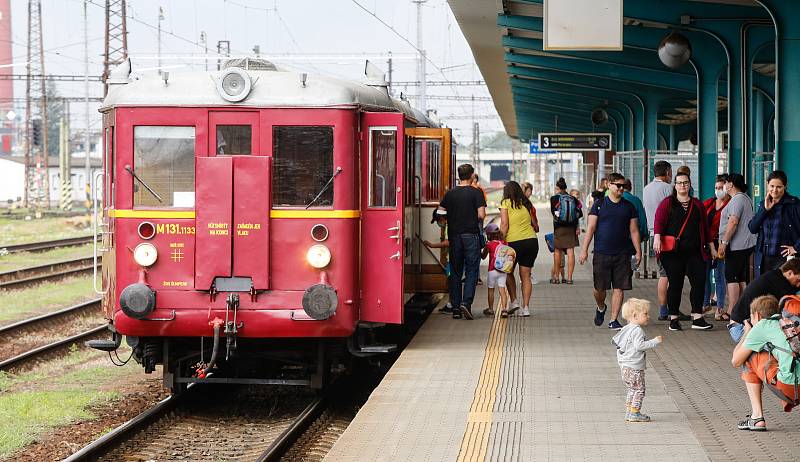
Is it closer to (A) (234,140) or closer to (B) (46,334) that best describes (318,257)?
(A) (234,140)

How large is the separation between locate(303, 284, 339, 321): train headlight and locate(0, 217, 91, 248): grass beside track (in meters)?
29.7

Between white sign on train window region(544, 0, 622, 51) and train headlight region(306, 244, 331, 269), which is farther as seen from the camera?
white sign on train window region(544, 0, 622, 51)

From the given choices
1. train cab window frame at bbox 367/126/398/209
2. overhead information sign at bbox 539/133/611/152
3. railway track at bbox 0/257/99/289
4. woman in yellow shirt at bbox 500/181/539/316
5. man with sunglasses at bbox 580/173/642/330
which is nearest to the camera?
train cab window frame at bbox 367/126/398/209

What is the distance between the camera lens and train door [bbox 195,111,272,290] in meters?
10.5

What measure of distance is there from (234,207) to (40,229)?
3803cm

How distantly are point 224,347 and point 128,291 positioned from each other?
1001mm

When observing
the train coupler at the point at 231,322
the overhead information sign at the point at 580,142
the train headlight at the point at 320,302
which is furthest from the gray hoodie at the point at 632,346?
the overhead information sign at the point at 580,142

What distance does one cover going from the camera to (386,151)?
11.2 meters

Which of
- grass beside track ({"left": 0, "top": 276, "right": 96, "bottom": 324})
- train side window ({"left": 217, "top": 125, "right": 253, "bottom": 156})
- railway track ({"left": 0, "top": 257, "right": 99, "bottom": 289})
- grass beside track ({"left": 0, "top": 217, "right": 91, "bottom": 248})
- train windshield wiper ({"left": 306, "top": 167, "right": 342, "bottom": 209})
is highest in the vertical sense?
train side window ({"left": 217, "top": 125, "right": 253, "bottom": 156})

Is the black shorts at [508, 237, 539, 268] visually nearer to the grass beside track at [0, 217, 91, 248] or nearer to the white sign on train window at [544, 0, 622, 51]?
the white sign on train window at [544, 0, 622, 51]

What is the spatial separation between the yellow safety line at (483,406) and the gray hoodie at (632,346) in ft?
3.24

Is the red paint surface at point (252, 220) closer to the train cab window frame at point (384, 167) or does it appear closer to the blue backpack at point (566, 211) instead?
the train cab window frame at point (384, 167)

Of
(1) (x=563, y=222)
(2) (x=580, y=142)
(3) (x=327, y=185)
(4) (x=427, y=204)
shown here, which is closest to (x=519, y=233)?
(4) (x=427, y=204)

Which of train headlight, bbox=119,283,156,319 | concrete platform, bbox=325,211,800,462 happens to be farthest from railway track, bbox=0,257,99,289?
train headlight, bbox=119,283,156,319
